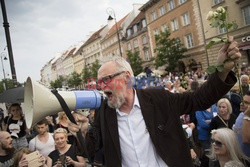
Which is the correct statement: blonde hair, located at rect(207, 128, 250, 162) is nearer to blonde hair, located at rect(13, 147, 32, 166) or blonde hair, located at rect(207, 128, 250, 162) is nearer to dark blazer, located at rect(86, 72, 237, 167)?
dark blazer, located at rect(86, 72, 237, 167)

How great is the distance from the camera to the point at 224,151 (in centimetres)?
282

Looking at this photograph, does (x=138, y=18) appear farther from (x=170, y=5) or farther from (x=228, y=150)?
→ (x=228, y=150)

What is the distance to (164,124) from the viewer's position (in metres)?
1.95

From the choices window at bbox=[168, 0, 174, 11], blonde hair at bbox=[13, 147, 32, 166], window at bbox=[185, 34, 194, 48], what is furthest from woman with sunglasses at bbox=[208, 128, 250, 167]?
window at bbox=[168, 0, 174, 11]

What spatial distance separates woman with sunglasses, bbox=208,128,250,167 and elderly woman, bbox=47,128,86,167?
6.11ft

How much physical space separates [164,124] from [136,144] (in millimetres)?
267

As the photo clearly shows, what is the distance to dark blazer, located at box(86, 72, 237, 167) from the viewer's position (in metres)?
1.86

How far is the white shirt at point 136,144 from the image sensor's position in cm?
195

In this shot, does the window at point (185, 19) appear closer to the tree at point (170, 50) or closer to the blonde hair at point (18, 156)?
the tree at point (170, 50)


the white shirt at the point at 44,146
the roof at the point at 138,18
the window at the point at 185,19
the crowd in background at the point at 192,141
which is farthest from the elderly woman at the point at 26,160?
the roof at the point at 138,18

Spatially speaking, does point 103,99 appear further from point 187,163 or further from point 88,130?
point 187,163

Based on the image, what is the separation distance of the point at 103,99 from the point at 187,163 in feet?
2.98

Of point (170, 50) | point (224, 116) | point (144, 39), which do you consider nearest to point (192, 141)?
point (224, 116)

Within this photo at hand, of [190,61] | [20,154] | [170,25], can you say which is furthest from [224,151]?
[170,25]
